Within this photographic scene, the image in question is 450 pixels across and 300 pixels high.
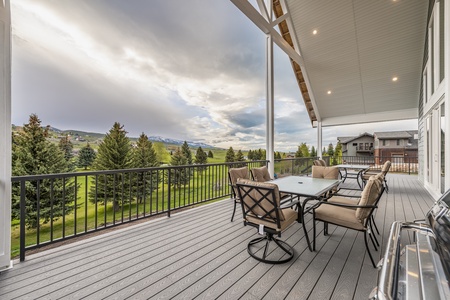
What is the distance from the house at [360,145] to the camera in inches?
872

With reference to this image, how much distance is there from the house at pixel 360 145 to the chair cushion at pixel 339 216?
23.2 meters

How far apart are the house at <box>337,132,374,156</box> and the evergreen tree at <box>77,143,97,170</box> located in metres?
24.4

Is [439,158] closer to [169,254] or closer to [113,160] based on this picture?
[169,254]

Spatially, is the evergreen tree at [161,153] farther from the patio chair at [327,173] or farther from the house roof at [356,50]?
the patio chair at [327,173]

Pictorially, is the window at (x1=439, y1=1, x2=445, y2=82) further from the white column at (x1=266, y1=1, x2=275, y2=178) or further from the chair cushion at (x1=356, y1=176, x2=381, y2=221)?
the chair cushion at (x1=356, y1=176, x2=381, y2=221)

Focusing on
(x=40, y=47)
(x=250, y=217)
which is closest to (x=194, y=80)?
(x=40, y=47)

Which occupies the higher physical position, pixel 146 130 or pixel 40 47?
pixel 40 47

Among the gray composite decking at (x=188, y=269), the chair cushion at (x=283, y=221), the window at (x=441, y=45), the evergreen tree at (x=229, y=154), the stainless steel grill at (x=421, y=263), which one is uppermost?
the window at (x=441, y=45)

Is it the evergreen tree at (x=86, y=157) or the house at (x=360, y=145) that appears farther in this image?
the house at (x=360, y=145)

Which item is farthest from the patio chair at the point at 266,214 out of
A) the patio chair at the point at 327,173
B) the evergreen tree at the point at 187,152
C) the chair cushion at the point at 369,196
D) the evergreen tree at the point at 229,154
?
the evergreen tree at the point at 229,154

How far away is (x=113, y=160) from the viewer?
1120 cm

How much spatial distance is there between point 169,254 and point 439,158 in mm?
6573

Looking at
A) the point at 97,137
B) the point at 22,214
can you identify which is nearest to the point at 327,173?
the point at 22,214

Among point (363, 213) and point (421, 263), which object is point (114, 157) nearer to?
point (363, 213)
